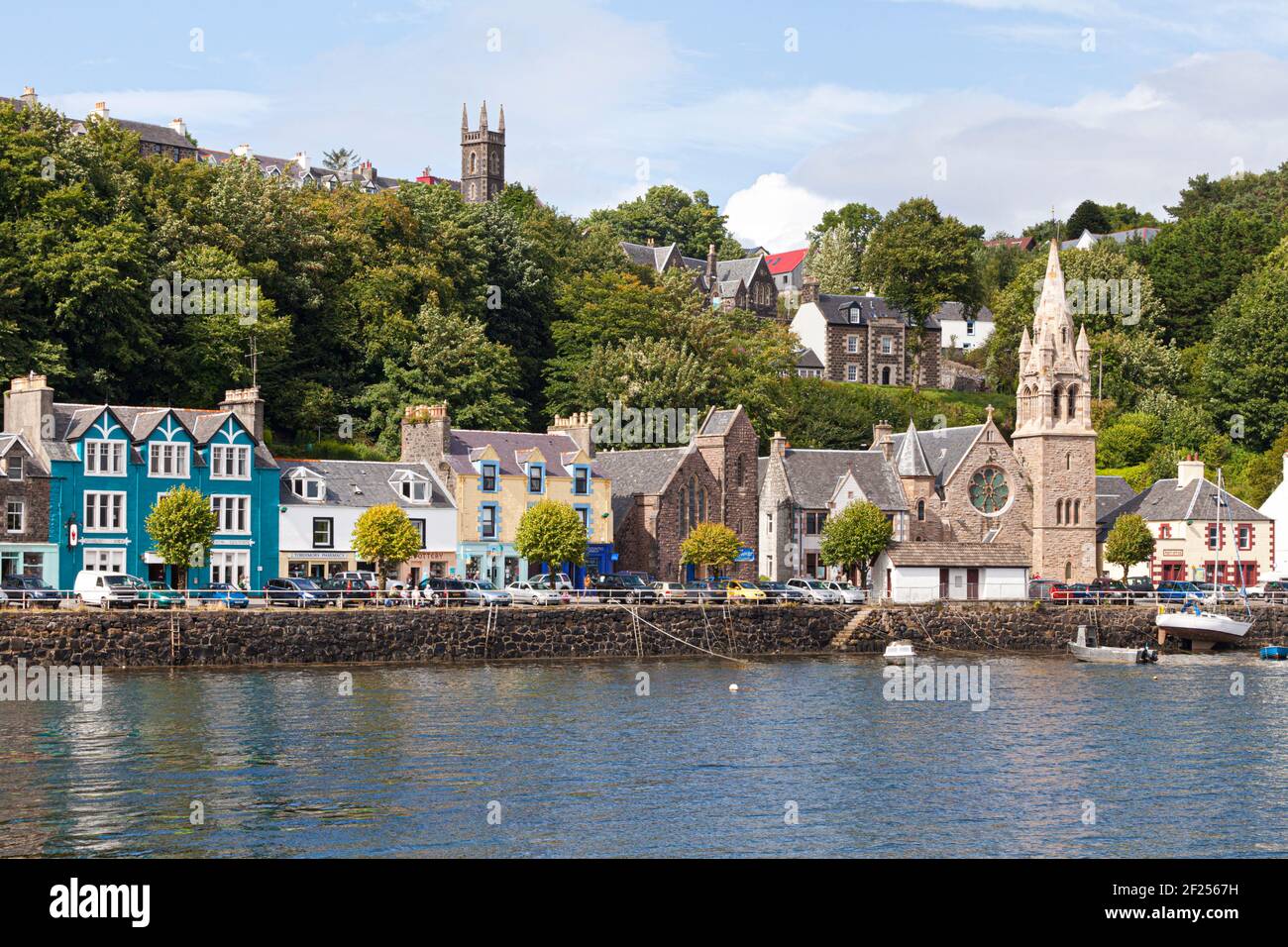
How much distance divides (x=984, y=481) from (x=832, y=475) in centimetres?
906

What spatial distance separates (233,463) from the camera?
236 ft

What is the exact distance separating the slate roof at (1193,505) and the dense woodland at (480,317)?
22.5 feet

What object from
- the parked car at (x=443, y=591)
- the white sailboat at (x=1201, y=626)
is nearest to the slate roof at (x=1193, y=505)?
the white sailboat at (x=1201, y=626)

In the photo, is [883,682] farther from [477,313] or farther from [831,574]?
[477,313]

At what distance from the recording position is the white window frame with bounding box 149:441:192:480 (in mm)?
69625

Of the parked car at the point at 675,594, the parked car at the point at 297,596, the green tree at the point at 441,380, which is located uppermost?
the green tree at the point at 441,380

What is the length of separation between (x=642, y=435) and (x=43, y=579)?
39.6 m

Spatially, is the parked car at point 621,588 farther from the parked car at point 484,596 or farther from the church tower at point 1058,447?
the church tower at point 1058,447

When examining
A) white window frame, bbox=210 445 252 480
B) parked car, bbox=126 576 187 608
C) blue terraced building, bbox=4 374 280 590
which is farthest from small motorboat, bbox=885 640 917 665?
parked car, bbox=126 576 187 608

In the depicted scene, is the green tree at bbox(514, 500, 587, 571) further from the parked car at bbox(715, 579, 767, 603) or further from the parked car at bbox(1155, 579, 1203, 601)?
the parked car at bbox(1155, 579, 1203, 601)

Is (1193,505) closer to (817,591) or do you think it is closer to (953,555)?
(953,555)

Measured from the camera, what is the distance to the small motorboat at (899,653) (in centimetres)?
7026

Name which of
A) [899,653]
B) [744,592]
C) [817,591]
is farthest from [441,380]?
[899,653]
